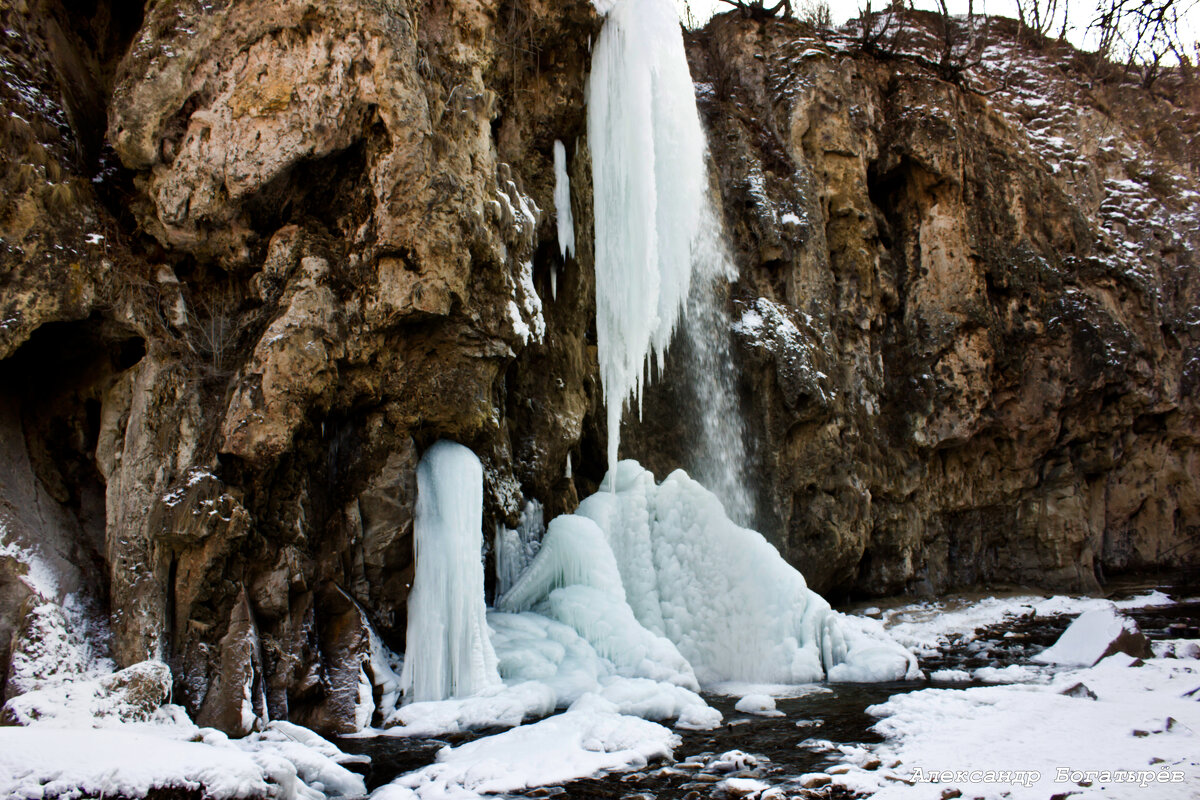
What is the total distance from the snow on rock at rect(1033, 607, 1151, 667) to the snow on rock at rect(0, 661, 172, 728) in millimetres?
9343

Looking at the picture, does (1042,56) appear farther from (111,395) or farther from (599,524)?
(111,395)

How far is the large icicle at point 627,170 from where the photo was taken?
10742 mm

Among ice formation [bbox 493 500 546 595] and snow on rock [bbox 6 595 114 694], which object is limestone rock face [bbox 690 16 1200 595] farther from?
snow on rock [bbox 6 595 114 694]

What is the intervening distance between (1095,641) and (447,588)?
748 cm

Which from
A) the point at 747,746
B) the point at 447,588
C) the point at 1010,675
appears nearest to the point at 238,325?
the point at 447,588

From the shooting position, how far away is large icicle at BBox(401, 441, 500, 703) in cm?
740

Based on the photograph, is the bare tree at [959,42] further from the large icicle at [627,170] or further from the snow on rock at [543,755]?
the snow on rock at [543,755]

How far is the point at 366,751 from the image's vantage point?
6.07 m

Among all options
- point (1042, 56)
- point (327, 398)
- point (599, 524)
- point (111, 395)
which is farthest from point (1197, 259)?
point (111, 395)

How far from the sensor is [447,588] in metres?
7.74

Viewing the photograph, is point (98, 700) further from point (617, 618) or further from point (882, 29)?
point (882, 29)

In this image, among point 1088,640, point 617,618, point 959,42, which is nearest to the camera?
point 617,618

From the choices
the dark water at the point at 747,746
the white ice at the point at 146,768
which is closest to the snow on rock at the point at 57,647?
the white ice at the point at 146,768

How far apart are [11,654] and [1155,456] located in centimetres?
2028
